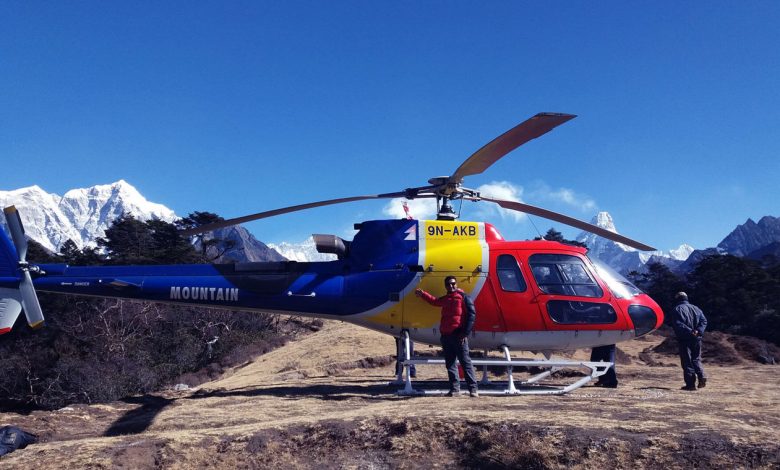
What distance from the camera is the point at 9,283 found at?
877 cm

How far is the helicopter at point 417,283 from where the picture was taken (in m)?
8.98

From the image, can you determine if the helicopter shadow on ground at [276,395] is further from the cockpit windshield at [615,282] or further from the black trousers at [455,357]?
the cockpit windshield at [615,282]

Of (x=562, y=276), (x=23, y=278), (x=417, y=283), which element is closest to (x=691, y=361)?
(x=562, y=276)

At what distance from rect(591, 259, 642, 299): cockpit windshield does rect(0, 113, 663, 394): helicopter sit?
1.1 inches

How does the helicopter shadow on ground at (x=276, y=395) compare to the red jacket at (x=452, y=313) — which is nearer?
the helicopter shadow on ground at (x=276, y=395)

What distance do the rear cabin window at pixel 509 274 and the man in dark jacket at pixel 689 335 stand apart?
111 inches

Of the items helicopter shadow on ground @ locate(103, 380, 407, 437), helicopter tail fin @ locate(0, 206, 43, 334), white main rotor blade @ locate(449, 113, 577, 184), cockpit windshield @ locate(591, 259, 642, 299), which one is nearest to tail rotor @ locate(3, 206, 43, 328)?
helicopter tail fin @ locate(0, 206, 43, 334)

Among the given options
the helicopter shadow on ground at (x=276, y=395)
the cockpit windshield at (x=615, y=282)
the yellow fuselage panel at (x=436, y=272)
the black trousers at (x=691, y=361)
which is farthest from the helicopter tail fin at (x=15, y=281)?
the black trousers at (x=691, y=361)

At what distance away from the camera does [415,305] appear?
9125 millimetres

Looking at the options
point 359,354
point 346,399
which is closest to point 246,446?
point 346,399

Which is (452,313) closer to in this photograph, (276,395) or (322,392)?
(322,392)

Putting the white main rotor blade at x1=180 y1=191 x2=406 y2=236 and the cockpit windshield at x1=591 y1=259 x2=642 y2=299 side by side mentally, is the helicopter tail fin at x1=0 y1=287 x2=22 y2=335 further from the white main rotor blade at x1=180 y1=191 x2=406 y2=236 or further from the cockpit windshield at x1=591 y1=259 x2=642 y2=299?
the cockpit windshield at x1=591 y1=259 x2=642 y2=299

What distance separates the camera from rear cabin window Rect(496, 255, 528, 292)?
9070 millimetres

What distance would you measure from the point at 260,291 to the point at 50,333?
21.6 metres
